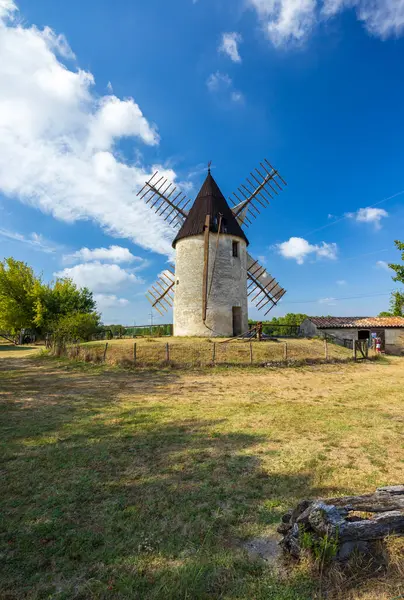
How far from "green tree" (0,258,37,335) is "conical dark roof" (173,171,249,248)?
20.5m

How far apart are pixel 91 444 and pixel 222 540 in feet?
10.9

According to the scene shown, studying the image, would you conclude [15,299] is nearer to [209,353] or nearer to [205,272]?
[205,272]

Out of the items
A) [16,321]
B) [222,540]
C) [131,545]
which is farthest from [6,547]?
[16,321]

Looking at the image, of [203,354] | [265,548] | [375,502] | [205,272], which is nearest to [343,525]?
[375,502]

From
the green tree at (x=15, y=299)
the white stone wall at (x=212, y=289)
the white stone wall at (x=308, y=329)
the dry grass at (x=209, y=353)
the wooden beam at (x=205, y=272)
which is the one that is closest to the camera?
the dry grass at (x=209, y=353)

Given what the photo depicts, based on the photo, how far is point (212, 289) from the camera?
1969 cm

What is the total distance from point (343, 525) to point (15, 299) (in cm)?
3688

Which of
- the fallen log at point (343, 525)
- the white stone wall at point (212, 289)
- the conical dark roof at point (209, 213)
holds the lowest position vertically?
the fallen log at point (343, 525)

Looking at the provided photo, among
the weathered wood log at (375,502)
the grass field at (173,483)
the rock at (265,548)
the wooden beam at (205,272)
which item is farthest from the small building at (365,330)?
the rock at (265,548)

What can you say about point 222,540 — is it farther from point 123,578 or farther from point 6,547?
point 6,547

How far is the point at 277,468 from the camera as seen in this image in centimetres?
457

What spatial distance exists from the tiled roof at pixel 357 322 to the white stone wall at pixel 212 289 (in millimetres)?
10816

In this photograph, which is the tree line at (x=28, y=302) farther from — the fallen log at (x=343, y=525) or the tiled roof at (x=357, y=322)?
the fallen log at (x=343, y=525)

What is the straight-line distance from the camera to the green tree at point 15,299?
3203 cm
